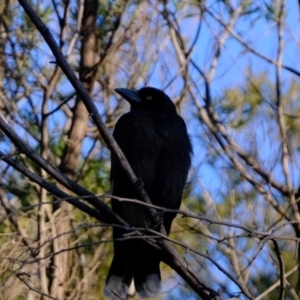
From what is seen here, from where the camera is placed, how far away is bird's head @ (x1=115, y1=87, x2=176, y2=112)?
5.54m

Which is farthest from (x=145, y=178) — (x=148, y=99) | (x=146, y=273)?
(x=148, y=99)

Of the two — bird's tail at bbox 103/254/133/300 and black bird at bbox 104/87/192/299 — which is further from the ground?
black bird at bbox 104/87/192/299

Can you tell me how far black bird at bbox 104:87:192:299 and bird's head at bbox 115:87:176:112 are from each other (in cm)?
17

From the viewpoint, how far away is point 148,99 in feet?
18.4

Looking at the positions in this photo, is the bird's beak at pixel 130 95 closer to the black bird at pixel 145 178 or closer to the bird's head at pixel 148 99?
the bird's head at pixel 148 99

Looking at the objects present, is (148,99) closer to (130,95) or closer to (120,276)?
(130,95)

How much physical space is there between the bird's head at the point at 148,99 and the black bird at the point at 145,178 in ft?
0.54

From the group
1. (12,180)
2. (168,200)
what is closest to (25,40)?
(12,180)

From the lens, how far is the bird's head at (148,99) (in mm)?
5543

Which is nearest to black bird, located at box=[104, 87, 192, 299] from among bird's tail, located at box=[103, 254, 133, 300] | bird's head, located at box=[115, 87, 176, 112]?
bird's tail, located at box=[103, 254, 133, 300]

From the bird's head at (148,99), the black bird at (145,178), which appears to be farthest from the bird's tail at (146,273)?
the bird's head at (148,99)

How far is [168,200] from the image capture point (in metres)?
5.26

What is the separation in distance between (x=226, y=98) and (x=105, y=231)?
1.21 m

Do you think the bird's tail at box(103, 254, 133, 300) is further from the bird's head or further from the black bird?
the bird's head
